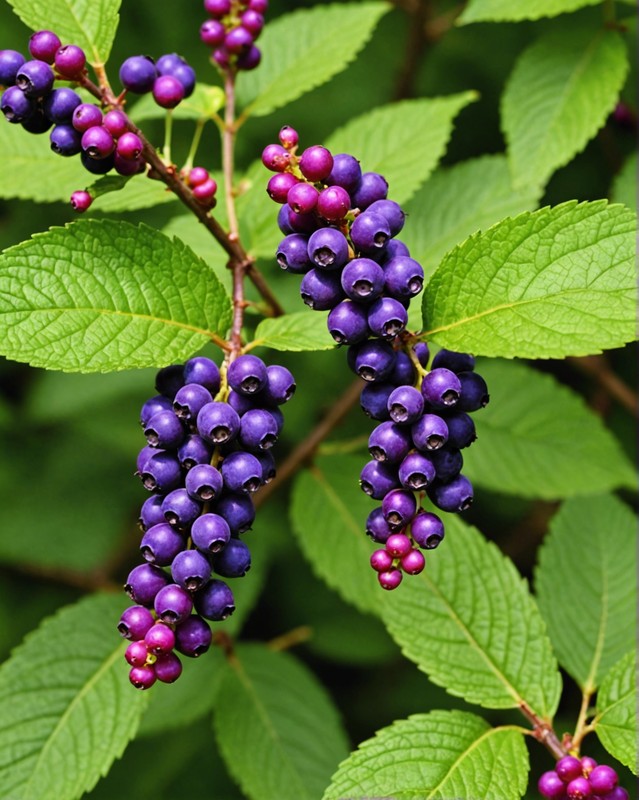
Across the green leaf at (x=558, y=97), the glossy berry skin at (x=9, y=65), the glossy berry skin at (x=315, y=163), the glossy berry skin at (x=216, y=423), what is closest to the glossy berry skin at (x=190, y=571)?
the glossy berry skin at (x=216, y=423)

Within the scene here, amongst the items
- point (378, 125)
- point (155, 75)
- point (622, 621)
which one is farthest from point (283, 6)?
point (622, 621)

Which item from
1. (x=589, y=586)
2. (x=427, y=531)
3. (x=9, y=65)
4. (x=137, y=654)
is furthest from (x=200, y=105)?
(x=589, y=586)

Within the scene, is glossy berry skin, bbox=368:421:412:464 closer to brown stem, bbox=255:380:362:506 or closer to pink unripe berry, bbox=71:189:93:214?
pink unripe berry, bbox=71:189:93:214

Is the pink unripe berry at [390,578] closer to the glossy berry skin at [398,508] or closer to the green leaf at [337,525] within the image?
the glossy berry skin at [398,508]

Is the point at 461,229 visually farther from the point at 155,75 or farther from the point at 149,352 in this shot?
the point at 149,352

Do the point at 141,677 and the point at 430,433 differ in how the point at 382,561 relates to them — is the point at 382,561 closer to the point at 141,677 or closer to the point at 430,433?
the point at 430,433

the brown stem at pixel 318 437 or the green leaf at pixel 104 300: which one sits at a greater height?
the green leaf at pixel 104 300
